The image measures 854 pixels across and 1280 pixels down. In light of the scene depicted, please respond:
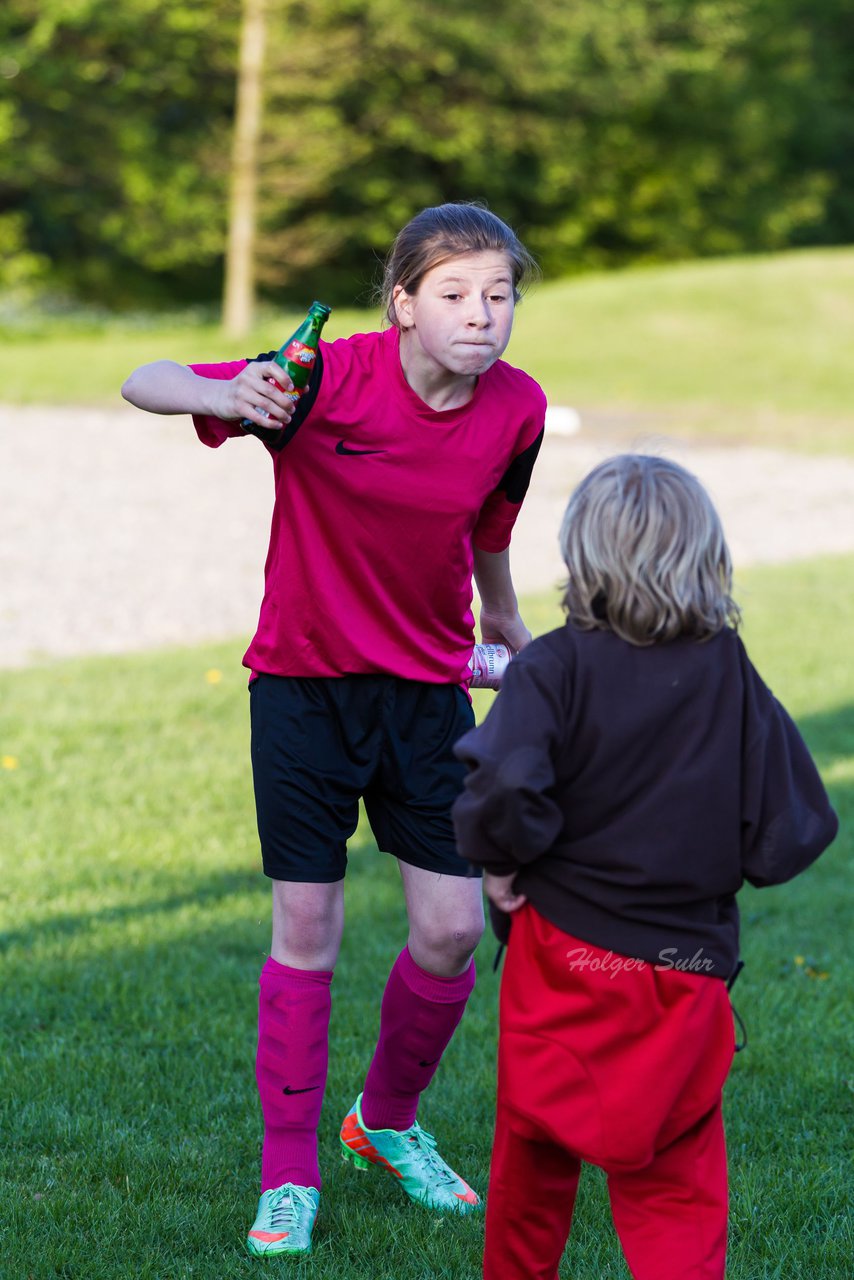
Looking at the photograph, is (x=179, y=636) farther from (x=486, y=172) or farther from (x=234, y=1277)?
(x=486, y=172)

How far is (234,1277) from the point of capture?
115 inches

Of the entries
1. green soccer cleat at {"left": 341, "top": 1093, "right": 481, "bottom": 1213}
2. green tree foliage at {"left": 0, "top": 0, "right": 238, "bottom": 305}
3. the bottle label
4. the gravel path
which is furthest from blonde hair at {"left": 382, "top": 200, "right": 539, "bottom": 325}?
green tree foliage at {"left": 0, "top": 0, "right": 238, "bottom": 305}

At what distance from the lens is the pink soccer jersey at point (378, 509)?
9.59 feet

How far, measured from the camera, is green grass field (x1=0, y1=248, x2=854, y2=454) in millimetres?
21922

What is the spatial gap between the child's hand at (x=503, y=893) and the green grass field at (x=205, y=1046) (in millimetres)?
974

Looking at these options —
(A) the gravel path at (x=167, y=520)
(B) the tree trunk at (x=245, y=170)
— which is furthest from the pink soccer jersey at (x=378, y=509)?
(B) the tree trunk at (x=245, y=170)

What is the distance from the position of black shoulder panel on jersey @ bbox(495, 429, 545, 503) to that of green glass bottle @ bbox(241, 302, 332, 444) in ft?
1.60

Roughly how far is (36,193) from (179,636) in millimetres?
30931

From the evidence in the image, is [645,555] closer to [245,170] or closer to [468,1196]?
[468,1196]

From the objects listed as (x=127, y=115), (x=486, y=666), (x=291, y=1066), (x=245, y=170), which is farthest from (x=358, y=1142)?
(x=127, y=115)

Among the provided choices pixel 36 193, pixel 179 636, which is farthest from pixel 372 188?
pixel 179 636

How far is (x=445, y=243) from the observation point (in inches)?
112

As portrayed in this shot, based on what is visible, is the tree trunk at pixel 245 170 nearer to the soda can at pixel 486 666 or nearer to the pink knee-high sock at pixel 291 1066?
the soda can at pixel 486 666

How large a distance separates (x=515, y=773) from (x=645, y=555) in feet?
1.22
